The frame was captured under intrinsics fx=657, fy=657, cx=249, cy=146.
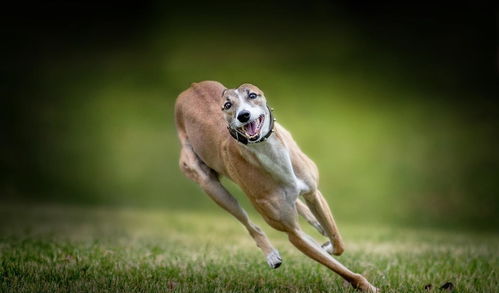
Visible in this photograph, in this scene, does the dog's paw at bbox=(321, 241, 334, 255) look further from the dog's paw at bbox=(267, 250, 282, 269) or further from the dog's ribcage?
the dog's ribcage

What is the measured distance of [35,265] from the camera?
4375 millimetres

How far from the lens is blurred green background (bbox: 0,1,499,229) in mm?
11180

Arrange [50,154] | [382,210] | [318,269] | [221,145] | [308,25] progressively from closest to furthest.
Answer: [221,145], [318,269], [382,210], [308,25], [50,154]

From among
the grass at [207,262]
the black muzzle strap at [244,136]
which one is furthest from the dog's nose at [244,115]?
the grass at [207,262]

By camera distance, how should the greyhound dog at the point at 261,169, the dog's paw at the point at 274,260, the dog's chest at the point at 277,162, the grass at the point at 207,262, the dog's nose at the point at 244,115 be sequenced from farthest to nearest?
the dog's paw at the point at 274,260 → the grass at the point at 207,262 → the dog's chest at the point at 277,162 → the greyhound dog at the point at 261,169 → the dog's nose at the point at 244,115

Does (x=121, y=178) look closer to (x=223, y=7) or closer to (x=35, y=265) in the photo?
(x=223, y=7)

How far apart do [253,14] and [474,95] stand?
4.18m

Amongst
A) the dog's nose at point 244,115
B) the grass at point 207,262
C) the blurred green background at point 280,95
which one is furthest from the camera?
the blurred green background at point 280,95

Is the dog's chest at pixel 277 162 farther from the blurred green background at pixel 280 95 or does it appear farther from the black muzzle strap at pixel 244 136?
the blurred green background at pixel 280 95

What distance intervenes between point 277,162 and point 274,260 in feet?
2.73

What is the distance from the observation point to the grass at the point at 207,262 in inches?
155

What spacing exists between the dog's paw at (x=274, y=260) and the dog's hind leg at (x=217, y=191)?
18 millimetres

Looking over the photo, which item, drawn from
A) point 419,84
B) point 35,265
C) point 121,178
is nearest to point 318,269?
point 35,265

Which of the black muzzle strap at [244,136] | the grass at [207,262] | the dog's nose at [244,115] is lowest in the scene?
the grass at [207,262]
